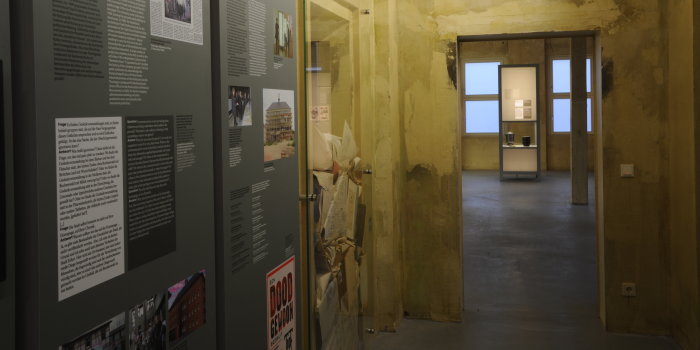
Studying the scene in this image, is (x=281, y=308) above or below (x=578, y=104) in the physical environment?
below

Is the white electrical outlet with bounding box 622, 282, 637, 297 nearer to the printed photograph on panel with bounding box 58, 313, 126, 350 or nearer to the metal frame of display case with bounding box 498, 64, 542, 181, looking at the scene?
the printed photograph on panel with bounding box 58, 313, 126, 350

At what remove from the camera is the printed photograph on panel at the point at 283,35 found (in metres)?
2.66

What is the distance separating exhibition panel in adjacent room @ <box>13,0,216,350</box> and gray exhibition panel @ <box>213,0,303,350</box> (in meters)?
0.09

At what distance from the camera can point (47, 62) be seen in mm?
1396

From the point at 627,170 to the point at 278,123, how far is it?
3.55m

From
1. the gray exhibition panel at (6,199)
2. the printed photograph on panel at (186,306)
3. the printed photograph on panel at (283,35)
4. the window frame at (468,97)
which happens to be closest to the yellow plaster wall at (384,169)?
the printed photograph on panel at (283,35)

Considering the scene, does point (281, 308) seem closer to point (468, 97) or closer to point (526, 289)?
point (526, 289)

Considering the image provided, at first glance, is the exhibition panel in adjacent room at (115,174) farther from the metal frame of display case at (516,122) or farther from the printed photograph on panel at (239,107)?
the metal frame of display case at (516,122)

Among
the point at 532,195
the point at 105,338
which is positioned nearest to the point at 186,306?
the point at 105,338

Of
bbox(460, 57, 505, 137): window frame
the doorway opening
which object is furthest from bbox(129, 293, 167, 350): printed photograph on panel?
bbox(460, 57, 505, 137): window frame

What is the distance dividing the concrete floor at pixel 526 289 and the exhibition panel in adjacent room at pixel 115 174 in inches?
129

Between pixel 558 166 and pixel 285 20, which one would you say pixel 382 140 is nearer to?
pixel 285 20

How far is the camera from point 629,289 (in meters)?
5.22

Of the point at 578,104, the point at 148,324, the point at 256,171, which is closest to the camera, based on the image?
the point at 148,324
